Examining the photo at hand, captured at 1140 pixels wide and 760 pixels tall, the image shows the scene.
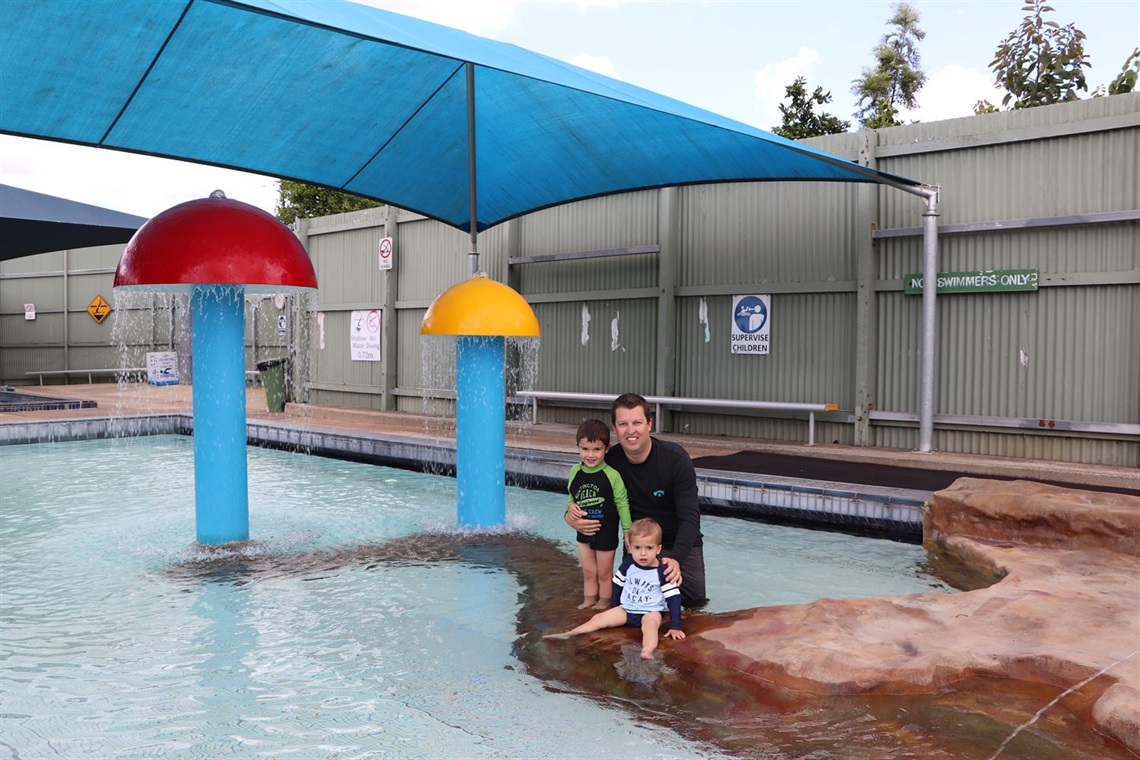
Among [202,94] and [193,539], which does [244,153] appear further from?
[193,539]

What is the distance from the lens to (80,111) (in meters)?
6.61

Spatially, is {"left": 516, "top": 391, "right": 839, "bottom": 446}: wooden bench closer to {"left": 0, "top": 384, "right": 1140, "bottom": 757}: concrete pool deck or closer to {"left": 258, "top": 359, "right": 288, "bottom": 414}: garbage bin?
{"left": 0, "top": 384, "right": 1140, "bottom": 757}: concrete pool deck

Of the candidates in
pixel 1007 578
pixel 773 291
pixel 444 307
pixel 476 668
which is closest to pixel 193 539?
pixel 444 307

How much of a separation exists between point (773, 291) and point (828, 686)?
28.2 ft

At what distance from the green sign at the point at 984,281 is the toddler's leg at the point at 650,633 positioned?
7.44m

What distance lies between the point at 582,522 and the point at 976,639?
6.29 feet

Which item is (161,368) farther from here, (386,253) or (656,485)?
(656,485)

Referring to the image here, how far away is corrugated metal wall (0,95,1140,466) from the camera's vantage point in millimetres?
9484

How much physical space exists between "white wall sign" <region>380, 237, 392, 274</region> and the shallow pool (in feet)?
28.0

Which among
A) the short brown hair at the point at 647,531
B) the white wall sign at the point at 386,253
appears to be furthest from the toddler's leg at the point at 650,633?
the white wall sign at the point at 386,253

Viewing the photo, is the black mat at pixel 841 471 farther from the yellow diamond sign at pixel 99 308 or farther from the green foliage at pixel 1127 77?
the yellow diamond sign at pixel 99 308

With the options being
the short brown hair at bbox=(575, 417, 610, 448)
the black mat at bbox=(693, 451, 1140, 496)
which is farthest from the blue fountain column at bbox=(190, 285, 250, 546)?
the black mat at bbox=(693, 451, 1140, 496)

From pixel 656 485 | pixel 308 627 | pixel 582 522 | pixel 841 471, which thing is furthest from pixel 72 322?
pixel 656 485

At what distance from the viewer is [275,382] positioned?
16.9 m
